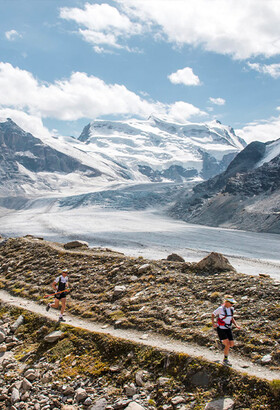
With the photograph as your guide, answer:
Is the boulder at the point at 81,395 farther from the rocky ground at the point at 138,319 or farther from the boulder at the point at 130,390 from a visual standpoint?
the boulder at the point at 130,390

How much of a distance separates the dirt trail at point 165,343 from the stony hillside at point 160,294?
11.2 inches

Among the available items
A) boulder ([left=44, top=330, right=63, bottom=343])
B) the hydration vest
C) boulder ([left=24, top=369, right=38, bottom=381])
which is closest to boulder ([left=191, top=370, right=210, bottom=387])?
boulder ([left=24, top=369, right=38, bottom=381])

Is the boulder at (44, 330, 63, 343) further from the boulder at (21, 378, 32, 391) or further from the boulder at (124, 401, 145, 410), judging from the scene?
the boulder at (124, 401, 145, 410)

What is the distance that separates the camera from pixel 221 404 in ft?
29.4

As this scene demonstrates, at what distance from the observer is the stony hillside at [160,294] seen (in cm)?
1185

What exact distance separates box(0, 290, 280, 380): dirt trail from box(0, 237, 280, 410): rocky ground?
0.29 meters

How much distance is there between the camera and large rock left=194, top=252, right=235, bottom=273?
17656mm

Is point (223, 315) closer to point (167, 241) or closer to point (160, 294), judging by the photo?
point (160, 294)

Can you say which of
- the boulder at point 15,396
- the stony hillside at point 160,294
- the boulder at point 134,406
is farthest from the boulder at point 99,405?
the stony hillside at point 160,294

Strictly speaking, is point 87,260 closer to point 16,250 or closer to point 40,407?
point 16,250

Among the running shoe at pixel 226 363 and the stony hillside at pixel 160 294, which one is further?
the stony hillside at pixel 160 294

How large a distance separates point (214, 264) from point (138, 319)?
18.9ft

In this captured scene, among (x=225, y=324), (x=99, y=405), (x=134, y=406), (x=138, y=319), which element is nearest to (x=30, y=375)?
(x=99, y=405)

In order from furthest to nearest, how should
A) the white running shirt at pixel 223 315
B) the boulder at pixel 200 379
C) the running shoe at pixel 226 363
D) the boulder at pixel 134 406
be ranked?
the white running shirt at pixel 223 315
the running shoe at pixel 226 363
the boulder at pixel 200 379
the boulder at pixel 134 406
